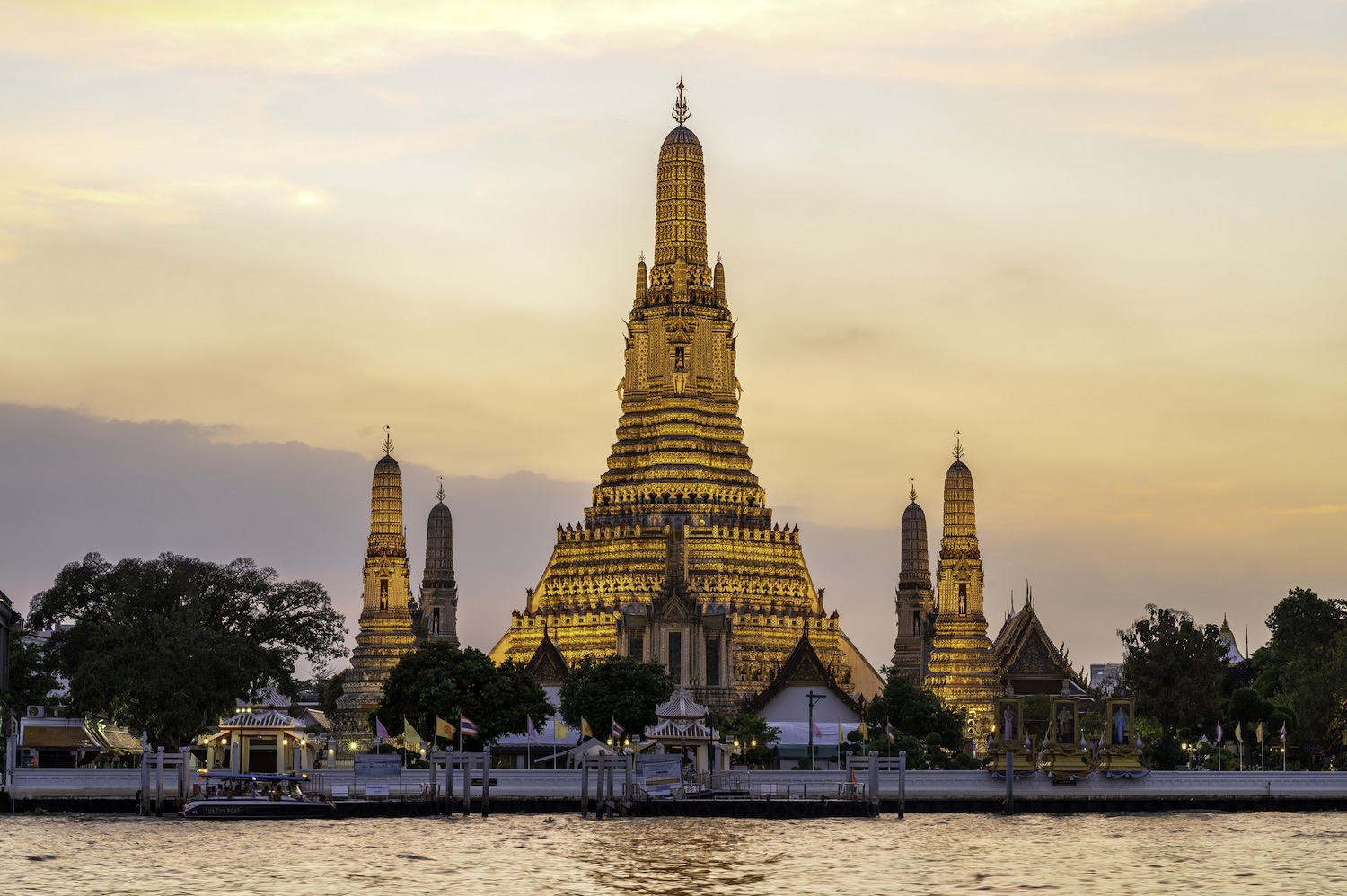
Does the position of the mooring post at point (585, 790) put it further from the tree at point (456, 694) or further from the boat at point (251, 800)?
the tree at point (456, 694)

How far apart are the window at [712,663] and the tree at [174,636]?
2216cm

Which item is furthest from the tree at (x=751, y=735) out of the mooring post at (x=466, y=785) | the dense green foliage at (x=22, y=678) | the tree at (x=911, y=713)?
the dense green foliage at (x=22, y=678)

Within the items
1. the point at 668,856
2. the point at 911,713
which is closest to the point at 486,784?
the point at 668,856

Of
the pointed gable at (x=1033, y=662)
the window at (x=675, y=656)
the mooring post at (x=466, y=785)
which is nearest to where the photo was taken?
the mooring post at (x=466, y=785)

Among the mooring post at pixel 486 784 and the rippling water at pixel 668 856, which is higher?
the mooring post at pixel 486 784

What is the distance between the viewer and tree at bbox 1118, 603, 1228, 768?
124m

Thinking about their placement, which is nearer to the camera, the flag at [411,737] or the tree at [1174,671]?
the flag at [411,737]

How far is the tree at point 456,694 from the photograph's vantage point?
109m

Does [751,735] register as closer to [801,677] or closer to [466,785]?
[801,677]

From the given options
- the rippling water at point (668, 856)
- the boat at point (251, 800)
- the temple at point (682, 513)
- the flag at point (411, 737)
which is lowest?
the rippling water at point (668, 856)

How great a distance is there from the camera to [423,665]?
111 meters

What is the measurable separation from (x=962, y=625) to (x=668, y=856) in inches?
2484

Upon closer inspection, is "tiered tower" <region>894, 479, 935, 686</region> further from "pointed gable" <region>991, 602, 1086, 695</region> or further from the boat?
the boat

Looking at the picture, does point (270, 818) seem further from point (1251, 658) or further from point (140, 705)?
point (1251, 658)
